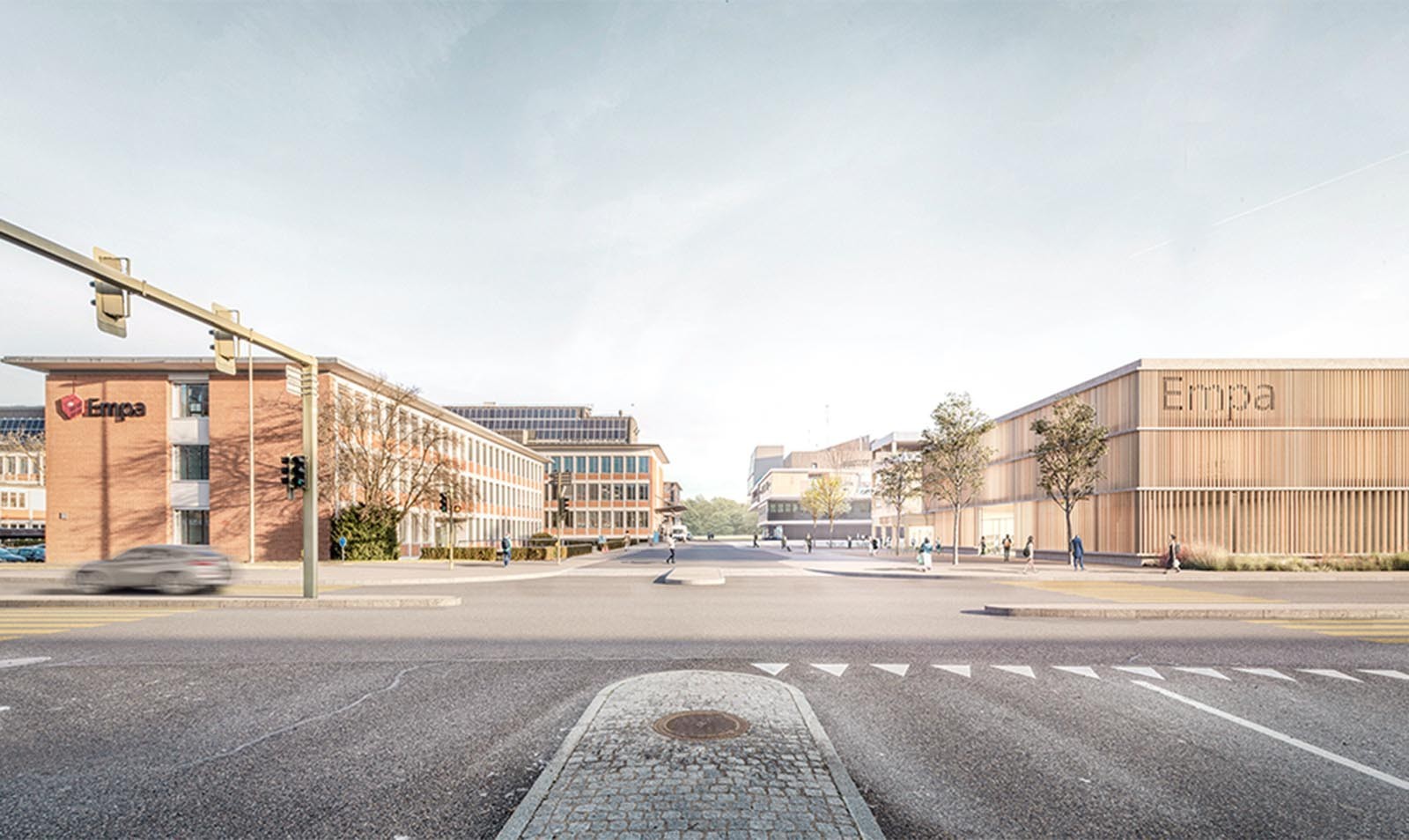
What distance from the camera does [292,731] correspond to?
6.64 m

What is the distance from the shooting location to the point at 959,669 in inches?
367

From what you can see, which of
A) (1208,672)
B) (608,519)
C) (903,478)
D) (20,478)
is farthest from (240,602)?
(20,478)

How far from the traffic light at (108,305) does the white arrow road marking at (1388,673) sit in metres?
19.0

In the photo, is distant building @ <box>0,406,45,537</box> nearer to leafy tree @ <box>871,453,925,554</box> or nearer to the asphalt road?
leafy tree @ <box>871,453,925,554</box>

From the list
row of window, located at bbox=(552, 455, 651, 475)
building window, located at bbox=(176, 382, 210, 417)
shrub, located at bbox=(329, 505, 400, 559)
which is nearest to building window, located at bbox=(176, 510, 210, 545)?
building window, located at bbox=(176, 382, 210, 417)

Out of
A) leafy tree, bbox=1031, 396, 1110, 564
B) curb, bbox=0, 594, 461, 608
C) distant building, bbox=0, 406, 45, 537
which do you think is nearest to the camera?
curb, bbox=0, 594, 461, 608

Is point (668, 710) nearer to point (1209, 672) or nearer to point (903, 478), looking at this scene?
point (1209, 672)

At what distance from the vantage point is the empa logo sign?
118 ft

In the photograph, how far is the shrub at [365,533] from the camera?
35.9m

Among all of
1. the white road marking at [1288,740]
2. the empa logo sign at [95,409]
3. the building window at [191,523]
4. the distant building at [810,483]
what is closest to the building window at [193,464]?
the building window at [191,523]

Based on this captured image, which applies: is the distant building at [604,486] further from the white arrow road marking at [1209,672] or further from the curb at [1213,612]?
the white arrow road marking at [1209,672]

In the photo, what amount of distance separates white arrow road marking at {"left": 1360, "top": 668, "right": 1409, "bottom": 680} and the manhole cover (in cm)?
884

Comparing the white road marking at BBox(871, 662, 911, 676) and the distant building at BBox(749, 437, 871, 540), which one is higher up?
the white road marking at BBox(871, 662, 911, 676)

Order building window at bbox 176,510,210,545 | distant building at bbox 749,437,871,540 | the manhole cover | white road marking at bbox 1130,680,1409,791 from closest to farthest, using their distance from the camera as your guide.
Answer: white road marking at bbox 1130,680,1409,791 < the manhole cover < building window at bbox 176,510,210,545 < distant building at bbox 749,437,871,540
